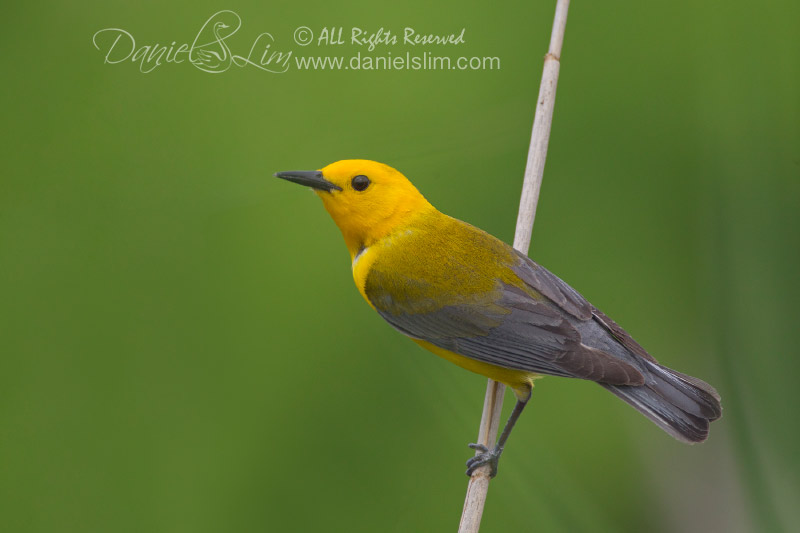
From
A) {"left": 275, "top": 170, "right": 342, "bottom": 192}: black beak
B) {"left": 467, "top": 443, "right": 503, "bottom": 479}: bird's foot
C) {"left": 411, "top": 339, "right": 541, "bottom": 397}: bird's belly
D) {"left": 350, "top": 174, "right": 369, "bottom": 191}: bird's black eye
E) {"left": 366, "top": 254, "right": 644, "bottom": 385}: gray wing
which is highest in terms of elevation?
{"left": 350, "top": 174, "right": 369, "bottom": 191}: bird's black eye

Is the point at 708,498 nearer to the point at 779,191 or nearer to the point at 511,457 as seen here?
the point at 511,457

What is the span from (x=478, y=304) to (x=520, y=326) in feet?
0.53

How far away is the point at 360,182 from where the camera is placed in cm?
256

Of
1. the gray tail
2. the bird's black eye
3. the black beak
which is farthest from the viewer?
the bird's black eye

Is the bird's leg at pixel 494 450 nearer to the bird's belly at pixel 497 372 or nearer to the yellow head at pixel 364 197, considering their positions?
the bird's belly at pixel 497 372

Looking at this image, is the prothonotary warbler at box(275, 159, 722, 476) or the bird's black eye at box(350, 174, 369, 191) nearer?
the prothonotary warbler at box(275, 159, 722, 476)

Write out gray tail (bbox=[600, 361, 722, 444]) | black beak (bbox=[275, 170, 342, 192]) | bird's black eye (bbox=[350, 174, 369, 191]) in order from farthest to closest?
bird's black eye (bbox=[350, 174, 369, 191])
black beak (bbox=[275, 170, 342, 192])
gray tail (bbox=[600, 361, 722, 444])

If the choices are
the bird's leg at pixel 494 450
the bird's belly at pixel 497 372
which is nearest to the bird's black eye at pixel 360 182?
the bird's belly at pixel 497 372

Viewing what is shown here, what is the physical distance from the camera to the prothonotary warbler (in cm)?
241

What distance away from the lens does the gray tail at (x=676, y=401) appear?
2.31 metres

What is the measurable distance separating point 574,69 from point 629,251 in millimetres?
843

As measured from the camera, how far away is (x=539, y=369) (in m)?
2.36

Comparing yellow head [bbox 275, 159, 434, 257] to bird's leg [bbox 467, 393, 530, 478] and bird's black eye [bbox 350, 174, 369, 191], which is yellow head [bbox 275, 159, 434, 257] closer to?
bird's black eye [bbox 350, 174, 369, 191]

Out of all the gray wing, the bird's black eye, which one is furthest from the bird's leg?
the bird's black eye
